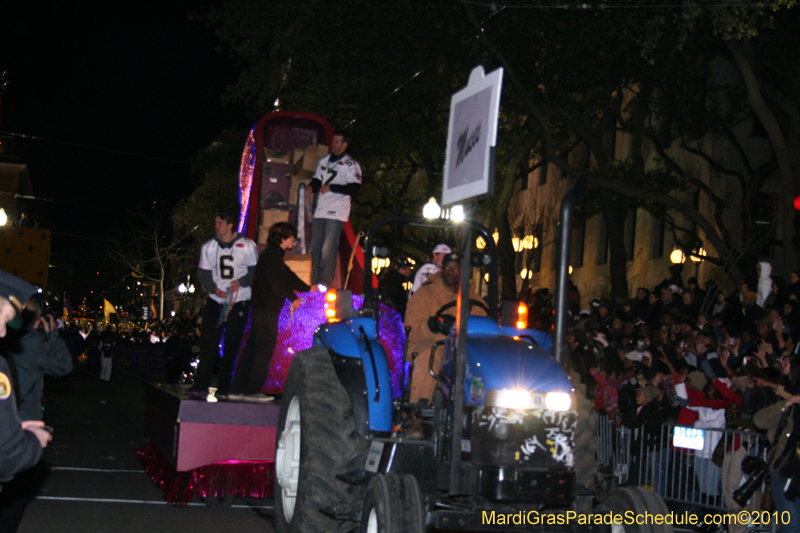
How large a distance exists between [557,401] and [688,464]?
544 centimetres

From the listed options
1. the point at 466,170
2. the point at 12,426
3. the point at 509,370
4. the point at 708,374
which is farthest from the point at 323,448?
the point at 708,374

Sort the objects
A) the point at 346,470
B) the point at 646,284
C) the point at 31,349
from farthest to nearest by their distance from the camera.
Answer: the point at 646,284 → the point at 31,349 → the point at 346,470

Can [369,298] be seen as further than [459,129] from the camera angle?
Yes

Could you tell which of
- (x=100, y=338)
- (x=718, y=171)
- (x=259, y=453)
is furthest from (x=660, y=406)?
(x=100, y=338)

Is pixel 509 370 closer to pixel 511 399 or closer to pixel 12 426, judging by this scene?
pixel 511 399

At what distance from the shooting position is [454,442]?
4832mm

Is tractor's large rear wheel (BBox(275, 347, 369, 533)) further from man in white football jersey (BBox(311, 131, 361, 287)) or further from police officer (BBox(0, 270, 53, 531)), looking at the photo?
man in white football jersey (BBox(311, 131, 361, 287))

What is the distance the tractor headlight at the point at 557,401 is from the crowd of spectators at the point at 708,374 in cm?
390

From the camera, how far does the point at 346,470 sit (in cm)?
591

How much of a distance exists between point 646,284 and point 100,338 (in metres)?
19.5

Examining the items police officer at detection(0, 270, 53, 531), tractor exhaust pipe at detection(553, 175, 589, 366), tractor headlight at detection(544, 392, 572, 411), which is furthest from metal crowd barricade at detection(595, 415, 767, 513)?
police officer at detection(0, 270, 53, 531)

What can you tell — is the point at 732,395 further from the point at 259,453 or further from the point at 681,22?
the point at 681,22

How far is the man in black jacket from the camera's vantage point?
27.8 ft

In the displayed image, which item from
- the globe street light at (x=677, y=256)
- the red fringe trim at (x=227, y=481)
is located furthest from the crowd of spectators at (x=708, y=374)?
the globe street light at (x=677, y=256)
